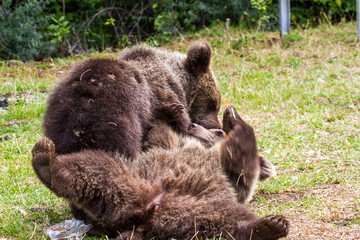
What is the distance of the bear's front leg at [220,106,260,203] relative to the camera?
3.83 m

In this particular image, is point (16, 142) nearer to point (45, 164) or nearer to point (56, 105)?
point (56, 105)

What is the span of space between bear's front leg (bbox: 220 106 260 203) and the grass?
249 millimetres

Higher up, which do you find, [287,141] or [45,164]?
[45,164]

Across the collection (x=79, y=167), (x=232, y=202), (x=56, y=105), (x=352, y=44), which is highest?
(x=56, y=105)

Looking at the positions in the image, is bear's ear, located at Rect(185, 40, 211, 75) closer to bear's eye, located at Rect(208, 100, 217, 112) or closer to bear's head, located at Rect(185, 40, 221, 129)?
bear's head, located at Rect(185, 40, 221, 129)

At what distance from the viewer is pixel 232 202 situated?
339cm

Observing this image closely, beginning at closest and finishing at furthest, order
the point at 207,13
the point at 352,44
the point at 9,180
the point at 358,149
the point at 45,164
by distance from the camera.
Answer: the point at 45,164
the point at 9,180
the point at 358,149
the point at 352,44
the point at 207,13

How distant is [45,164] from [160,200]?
0.85 metres

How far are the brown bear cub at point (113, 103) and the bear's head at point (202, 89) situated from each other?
322mm

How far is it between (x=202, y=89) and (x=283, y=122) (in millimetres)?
1569

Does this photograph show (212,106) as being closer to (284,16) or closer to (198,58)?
(198,58)

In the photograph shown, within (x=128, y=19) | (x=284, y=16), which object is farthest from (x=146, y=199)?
(x=128, y=19)

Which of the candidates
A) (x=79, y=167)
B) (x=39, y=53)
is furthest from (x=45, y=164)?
(x=39, y=53)

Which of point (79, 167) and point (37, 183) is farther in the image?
point (37, 183)
